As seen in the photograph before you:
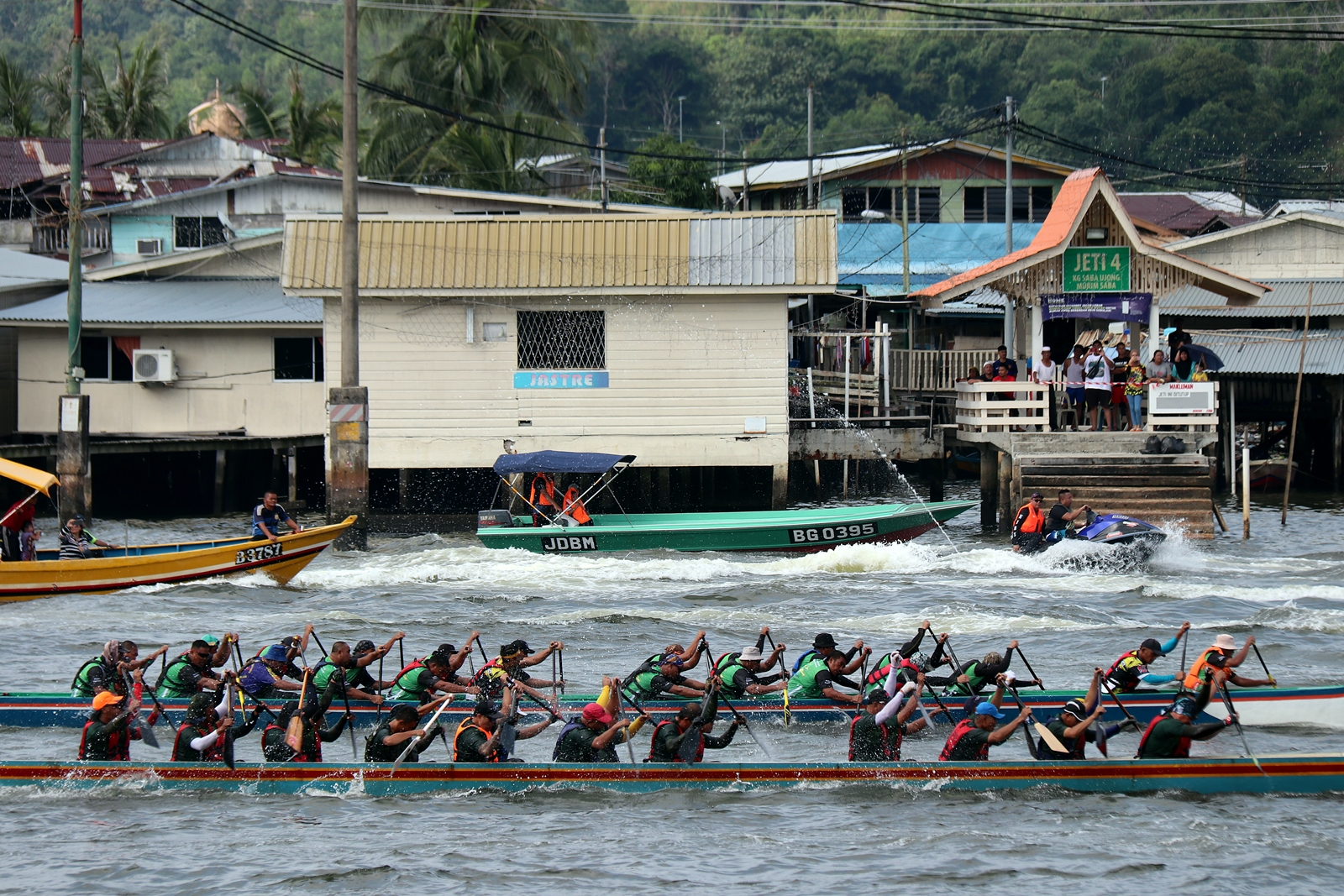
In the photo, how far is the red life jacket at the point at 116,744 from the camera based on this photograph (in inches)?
476

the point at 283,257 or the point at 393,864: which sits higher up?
the point at 283,257

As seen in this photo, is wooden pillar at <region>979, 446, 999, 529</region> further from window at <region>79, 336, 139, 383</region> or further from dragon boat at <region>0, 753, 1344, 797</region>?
window at <region>79, 336, 139, 383</region>

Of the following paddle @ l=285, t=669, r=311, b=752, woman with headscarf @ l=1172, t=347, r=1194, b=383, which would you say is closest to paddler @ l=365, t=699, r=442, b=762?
paddle @ l=285, t=669, r=311, b=752

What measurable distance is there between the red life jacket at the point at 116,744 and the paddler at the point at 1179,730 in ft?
27.3

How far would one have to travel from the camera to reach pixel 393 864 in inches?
425

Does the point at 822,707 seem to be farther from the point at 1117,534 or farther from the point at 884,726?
the point at 1117,534

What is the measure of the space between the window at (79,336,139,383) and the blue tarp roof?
19.2m

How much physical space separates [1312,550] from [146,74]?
47.1 metres

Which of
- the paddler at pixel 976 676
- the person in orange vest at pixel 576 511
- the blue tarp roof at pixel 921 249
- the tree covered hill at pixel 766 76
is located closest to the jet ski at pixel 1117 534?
the person in orange vest at pixel 576 511

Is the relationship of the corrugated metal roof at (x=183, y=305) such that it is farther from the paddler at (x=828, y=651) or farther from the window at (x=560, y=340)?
the paddler at (x=828, y=651)

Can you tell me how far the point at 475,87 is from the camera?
4384 cm

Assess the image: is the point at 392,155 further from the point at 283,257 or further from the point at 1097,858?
the point at 1097,858

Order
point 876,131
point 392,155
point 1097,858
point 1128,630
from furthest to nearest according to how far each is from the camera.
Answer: point 876,131
point 392,155
point 1128,630
point 1097,858

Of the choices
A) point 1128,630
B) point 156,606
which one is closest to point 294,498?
point 156,606
